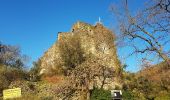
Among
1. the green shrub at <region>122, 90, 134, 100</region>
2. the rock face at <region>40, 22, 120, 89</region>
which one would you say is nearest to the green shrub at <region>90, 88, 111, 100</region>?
the green shrub at <region>122, 90, 134, 100</region>

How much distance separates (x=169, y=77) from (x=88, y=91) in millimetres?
7850

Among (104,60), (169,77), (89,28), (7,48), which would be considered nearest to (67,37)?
(89,28)

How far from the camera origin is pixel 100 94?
31328 millimetres

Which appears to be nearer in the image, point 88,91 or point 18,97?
point 18,97

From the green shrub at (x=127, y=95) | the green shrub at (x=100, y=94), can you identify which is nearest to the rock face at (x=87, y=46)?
the green shrub at (x=127, y=95)

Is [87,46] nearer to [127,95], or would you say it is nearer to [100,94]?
[127,95]

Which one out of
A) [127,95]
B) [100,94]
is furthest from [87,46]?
[100,94]

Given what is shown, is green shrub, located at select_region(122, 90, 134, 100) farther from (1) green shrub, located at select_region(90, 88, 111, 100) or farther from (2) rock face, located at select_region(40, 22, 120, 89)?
(2) rock face, located at select_region(40, 22, 120, 89)

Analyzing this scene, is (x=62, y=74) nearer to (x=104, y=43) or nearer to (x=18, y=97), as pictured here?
(x=104, y=43)

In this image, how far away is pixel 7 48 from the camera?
44.7 m

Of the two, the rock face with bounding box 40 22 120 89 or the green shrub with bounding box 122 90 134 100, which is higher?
the rock face with bounding box 40 22 120 89

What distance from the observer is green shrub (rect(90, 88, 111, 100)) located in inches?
1222

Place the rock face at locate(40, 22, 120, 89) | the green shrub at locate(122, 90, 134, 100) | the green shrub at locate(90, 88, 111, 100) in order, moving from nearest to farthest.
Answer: the green shrub at locate(90, 88, 111, 100), the green shrub at locate(122, 90, 134, 100), the rock face at locate(40, 22, 120, 89)

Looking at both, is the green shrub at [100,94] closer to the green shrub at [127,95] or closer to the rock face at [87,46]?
the green shrub at [127,95]
